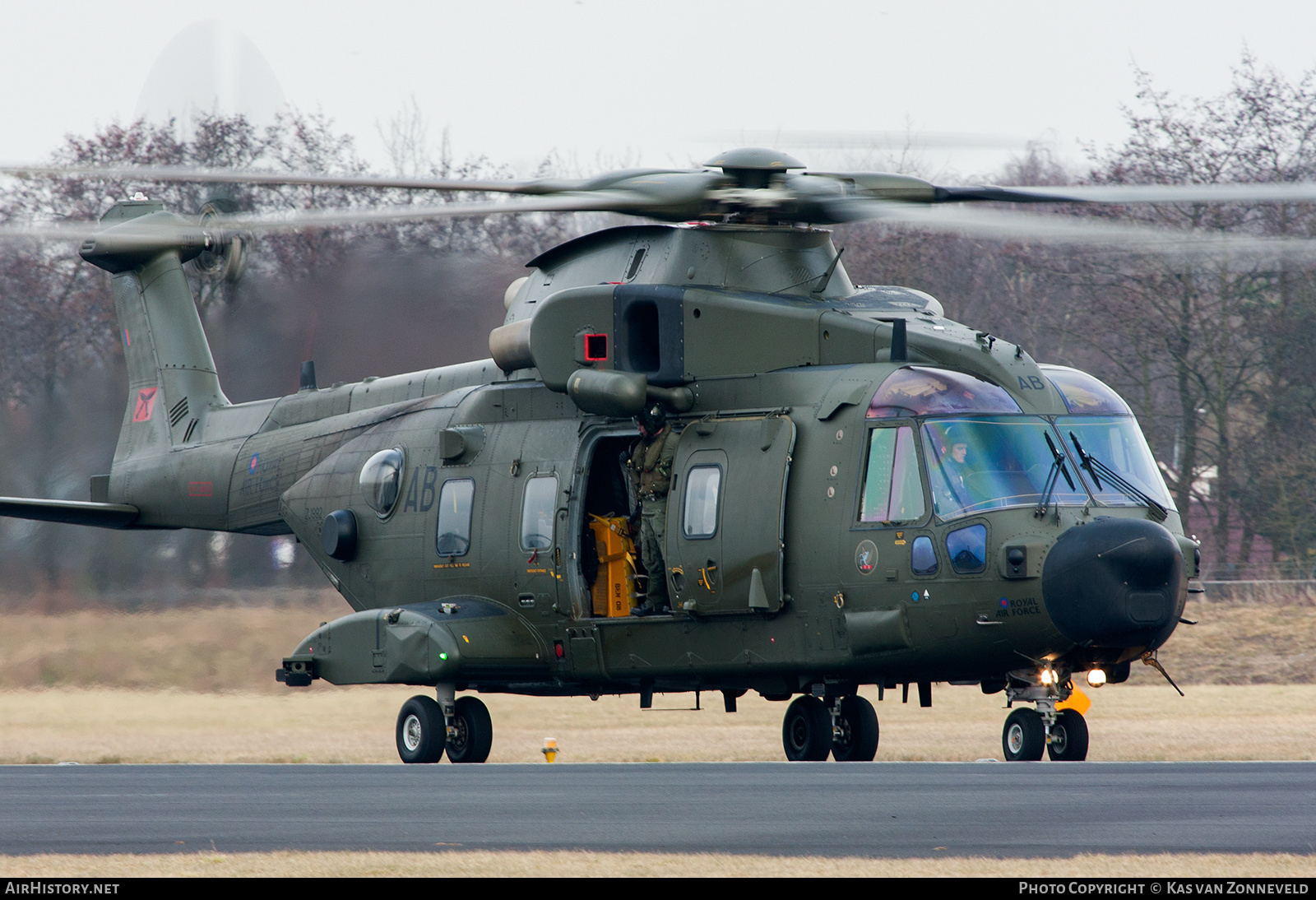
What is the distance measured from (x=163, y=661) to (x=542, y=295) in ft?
26.0

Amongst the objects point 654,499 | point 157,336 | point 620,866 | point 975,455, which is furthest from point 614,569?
point 157,336

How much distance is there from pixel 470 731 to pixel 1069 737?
208 inches

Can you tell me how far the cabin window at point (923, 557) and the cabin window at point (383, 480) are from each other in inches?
217

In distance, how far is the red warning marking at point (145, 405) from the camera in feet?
66.8

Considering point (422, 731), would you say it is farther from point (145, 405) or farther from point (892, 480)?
point (145, 405)

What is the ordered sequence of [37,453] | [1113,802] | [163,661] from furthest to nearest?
[37,453], [163,661], [1113,802]

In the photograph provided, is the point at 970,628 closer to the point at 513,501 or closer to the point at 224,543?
the point at 513,501

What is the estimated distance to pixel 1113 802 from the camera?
10.6 meters

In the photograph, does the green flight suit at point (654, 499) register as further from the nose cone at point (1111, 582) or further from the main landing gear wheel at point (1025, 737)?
the nose cone at point (1111, 582)

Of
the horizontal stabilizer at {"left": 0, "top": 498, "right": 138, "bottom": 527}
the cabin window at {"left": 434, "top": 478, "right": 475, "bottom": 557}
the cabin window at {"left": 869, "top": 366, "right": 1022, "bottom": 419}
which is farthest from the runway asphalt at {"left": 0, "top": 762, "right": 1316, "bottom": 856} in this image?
the horizontal stabilizer at {"left": 0, "top": 498, "right": 138, "bottom": 527}

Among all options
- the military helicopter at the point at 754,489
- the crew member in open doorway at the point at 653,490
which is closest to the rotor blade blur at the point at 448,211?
the military helicopter at the point at 754,489

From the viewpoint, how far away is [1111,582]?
1246cm

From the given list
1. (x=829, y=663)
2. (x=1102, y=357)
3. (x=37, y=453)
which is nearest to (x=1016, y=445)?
(x=829, y=663)
